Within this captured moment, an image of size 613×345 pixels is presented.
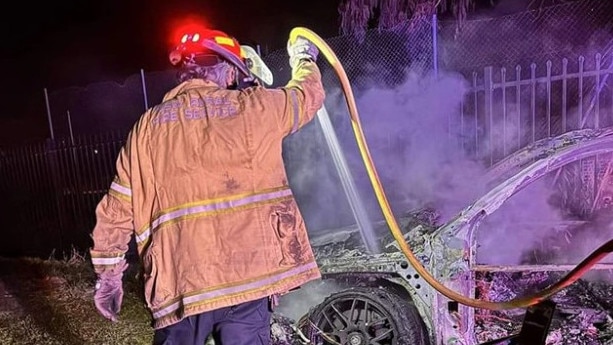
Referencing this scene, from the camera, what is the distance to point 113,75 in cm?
1823

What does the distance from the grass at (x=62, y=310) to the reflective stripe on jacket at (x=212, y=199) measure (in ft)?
7.10

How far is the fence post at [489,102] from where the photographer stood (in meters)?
6.66

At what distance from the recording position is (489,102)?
6.73 metres

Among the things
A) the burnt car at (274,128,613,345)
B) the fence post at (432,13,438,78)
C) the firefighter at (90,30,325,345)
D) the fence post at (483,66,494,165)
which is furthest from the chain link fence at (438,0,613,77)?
the firefighter at (90,30,325,345)

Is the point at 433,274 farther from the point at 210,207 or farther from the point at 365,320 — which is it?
the point at 210,207

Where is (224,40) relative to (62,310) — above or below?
above

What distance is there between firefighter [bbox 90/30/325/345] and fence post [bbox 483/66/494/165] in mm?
4867

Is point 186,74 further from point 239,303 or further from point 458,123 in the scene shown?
point 458,123

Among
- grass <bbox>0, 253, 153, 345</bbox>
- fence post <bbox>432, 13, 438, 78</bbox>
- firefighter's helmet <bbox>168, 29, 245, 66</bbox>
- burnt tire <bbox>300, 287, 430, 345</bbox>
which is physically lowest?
grass <bbox>0, 253, 153, 345</bbox>

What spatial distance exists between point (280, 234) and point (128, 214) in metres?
0.71

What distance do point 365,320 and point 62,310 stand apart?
415 cm

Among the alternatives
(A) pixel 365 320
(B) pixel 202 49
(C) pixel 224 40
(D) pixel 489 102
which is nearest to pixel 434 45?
(D) pixel 489 102

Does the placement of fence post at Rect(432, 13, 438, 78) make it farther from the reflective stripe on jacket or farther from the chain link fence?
the reflective stripe on jacket

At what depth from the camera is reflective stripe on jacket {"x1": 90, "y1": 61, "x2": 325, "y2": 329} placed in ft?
7.30
